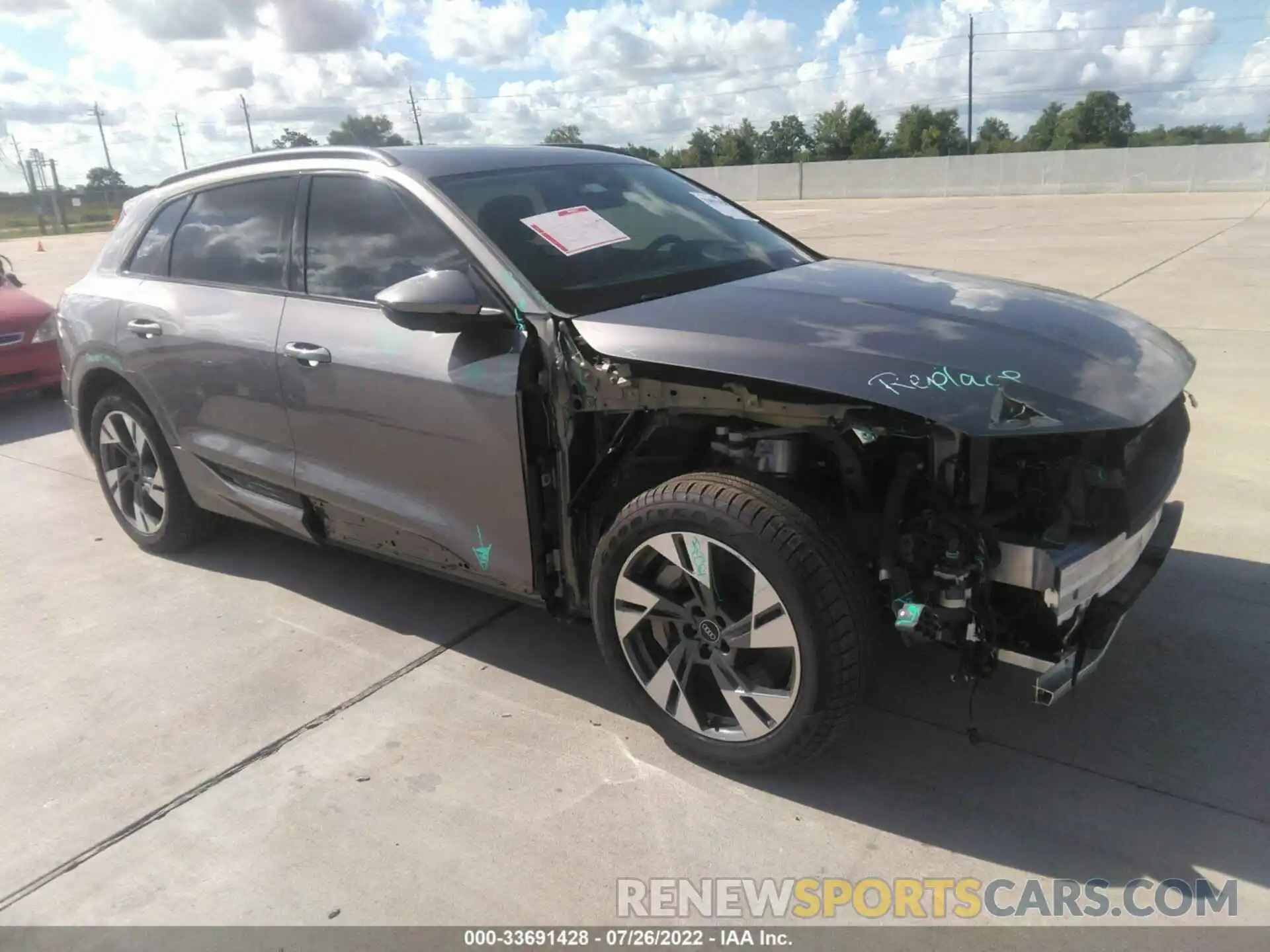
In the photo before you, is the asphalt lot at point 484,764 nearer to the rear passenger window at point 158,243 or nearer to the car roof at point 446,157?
the rear passenger window at point 158,243

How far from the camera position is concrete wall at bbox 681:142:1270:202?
30562 millimetres

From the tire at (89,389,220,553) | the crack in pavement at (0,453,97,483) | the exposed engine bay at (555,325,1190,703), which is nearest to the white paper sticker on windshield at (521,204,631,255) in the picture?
the exposed engine bay at (555,325,1190,703)

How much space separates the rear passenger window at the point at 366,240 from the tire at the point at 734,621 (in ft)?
3.74

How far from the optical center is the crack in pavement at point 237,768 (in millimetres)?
2684

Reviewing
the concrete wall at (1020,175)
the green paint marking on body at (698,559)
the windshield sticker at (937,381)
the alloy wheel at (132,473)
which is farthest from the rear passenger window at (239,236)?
the concrete wall at (1020,175)

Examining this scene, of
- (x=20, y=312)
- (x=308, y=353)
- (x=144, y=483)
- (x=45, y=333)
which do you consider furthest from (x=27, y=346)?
(x=308, y=353)

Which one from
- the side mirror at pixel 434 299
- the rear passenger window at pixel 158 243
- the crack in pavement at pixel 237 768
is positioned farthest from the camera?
the rear passenger window at pixel 158 243

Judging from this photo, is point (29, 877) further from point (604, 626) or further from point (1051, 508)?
point (1051, 508)

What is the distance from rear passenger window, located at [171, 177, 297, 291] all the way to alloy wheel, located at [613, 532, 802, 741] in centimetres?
192

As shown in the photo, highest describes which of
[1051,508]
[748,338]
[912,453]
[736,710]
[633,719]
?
[748,338]

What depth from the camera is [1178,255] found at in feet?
43.9

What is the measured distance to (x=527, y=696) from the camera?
3420 mm

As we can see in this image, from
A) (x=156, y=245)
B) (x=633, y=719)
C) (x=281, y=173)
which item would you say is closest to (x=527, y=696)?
(x=633, y=719)

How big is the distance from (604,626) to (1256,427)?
A: 455 centimetres
